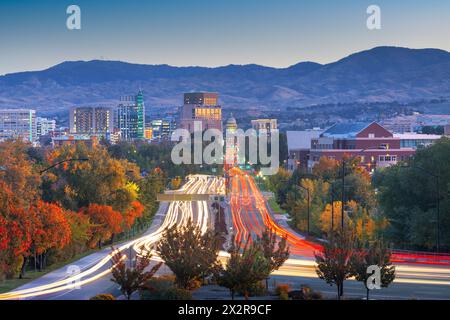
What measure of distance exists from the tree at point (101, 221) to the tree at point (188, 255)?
30.5 m

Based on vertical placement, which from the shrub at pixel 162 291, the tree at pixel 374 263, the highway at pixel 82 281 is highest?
the tree at pixel 374 263

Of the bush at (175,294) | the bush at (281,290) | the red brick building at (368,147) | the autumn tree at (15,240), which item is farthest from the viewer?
the red brick building at (368,147)

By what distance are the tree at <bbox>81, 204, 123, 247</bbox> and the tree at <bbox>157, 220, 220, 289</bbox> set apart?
30.5m

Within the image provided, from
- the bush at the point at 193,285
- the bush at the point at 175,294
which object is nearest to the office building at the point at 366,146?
the bush at the point at 193,285

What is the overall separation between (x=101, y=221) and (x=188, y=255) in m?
33.4

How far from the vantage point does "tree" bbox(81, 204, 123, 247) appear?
222 feet

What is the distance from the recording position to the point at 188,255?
3591 cm

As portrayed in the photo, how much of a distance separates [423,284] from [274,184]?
80061mm

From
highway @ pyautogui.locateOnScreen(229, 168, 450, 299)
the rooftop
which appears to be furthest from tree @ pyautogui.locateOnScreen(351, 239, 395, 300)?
the rooftop

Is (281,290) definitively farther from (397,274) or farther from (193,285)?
(397,274)

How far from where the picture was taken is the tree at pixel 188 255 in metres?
35.8

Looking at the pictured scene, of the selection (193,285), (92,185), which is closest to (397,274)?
(193,285)

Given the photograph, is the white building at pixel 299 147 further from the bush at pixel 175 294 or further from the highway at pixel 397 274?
the bush at pixel 175 294

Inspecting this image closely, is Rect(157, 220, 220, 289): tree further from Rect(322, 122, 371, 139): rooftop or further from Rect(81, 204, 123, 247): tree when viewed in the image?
Rect(322, 122, 371, 139): rooftop
